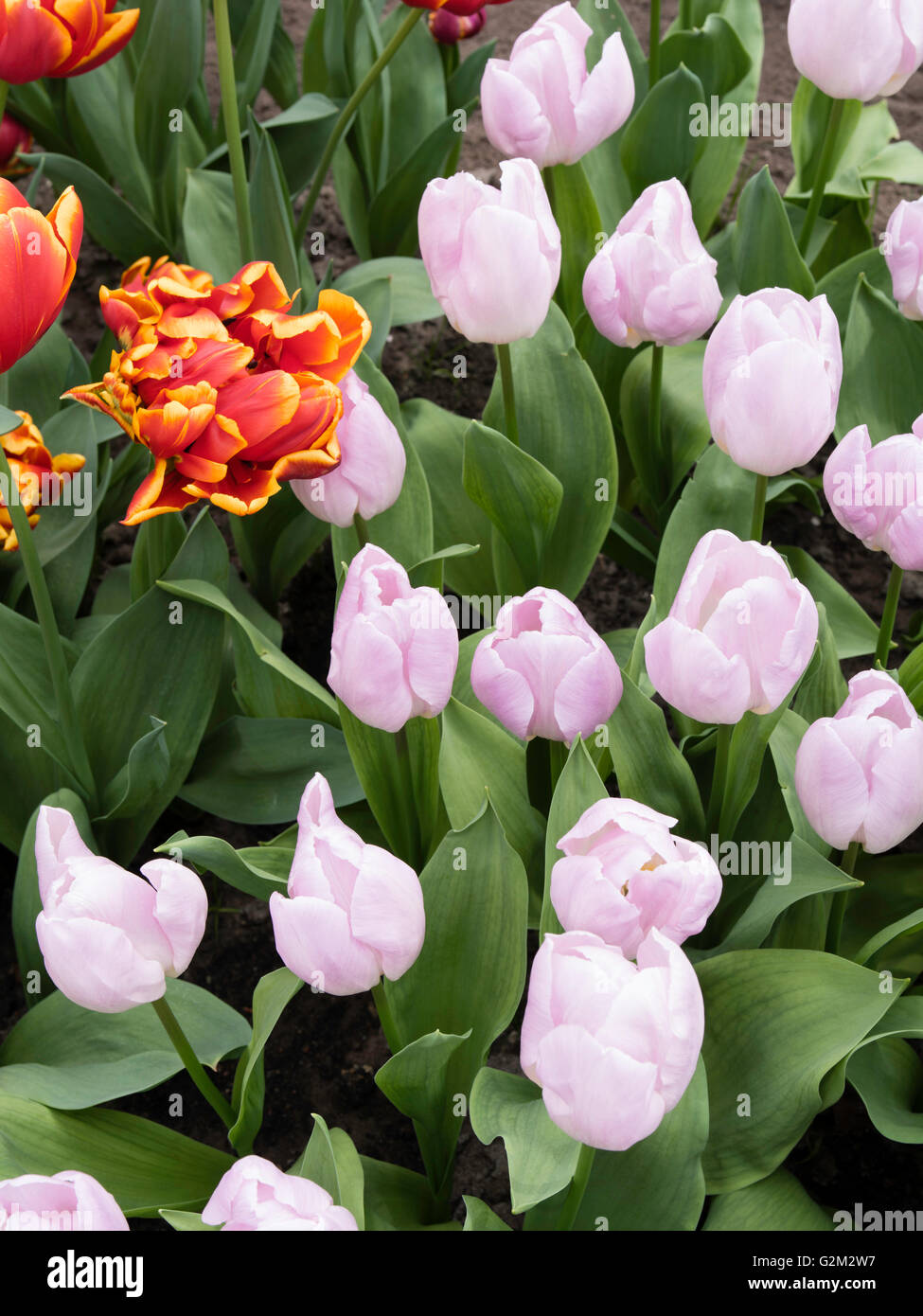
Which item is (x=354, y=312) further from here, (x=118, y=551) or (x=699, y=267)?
(x=118, y=551)

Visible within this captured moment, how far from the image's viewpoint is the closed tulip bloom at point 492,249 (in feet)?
3.48

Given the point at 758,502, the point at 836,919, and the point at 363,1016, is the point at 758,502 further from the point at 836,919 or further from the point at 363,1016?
the point at 363,1016

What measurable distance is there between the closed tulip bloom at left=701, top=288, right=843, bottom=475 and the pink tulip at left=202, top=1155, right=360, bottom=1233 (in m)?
0.60

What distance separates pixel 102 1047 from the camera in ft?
3.70

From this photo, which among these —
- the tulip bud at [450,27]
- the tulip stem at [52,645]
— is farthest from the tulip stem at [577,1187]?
the tulip bud at [450,27]

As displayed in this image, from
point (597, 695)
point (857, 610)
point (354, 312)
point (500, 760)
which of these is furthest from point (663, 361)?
point (597, 695)

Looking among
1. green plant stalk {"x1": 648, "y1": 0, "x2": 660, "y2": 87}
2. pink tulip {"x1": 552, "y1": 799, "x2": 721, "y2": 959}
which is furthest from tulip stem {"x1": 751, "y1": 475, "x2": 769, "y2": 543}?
green plant stalk {"x1": 648, "y1": 0, "x2": 660, "y2": 87}

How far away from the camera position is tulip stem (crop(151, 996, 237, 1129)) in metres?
0.93

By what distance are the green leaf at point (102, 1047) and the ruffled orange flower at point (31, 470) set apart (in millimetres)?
466

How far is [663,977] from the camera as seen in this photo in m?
0.66

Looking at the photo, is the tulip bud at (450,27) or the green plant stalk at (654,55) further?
the tulip bud at (450,27)

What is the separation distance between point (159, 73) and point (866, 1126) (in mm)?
1447

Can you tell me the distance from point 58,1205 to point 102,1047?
0.41 m

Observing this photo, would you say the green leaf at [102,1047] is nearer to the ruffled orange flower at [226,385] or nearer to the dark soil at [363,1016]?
the dark soil at [363,1016]
